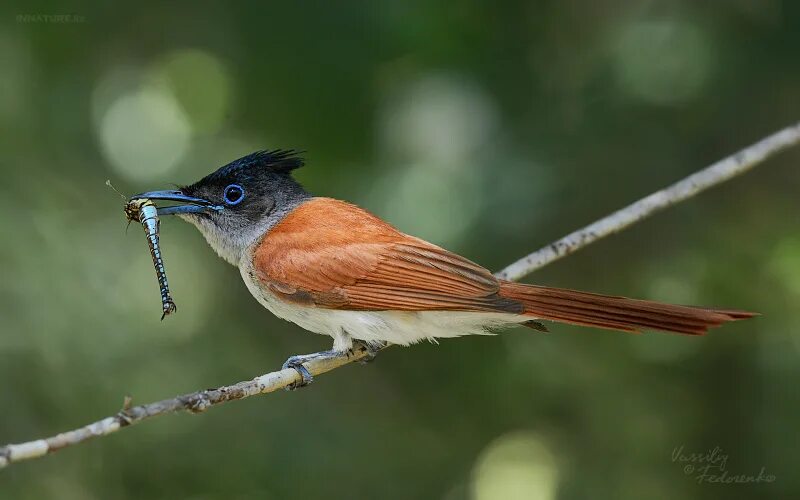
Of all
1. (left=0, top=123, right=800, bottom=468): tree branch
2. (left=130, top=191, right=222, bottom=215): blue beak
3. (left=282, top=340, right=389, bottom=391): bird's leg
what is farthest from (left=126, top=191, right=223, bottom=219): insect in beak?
(left=0, top=123, right=800, bottom=468): tree branch

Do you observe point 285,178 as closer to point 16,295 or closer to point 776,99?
point 16,295

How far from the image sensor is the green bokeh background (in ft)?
15.9

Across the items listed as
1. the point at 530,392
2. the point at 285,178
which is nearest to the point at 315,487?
the point at 530,392

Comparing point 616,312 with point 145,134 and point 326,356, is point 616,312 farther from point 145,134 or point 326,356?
point 145,134

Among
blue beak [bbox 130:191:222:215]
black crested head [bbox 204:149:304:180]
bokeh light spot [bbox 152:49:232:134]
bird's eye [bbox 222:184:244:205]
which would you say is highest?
bokeh light spot [bbox 152:49:232:134]

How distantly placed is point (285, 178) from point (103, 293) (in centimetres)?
112

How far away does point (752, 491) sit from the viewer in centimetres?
482

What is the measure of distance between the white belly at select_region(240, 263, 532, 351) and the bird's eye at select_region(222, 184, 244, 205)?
76cm

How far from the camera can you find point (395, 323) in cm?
408

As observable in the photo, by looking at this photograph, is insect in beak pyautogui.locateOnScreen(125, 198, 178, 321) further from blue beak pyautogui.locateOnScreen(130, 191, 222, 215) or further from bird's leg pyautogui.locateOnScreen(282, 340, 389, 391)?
bird's leg pyautogui.locateOnScreen(282, 340, 389, 391)

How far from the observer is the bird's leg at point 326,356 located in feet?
12.6

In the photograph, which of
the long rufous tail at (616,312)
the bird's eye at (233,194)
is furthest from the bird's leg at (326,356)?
the bird's eye at (233,194)

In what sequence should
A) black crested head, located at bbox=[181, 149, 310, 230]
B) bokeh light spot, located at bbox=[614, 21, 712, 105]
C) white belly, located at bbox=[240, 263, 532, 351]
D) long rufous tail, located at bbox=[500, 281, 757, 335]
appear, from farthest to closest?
bokeh light spot, located at bbox=[614, 21, 712, 105] < black crested head, located at bbox=[181, 149, 310, 230] < white belly, located at bbox=[240, 263, 532, 351] < long rufous tail, located at bbox=[500, 281, 757, 335]

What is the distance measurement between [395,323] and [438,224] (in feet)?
3.23
